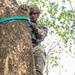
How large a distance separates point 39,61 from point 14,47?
811 mm

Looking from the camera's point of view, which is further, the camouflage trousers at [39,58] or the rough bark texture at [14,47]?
the camouflage trousers at [39,58]

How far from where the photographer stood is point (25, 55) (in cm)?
170

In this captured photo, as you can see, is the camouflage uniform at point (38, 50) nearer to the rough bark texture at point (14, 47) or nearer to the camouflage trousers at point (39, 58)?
the camouflage trousers at point (39, 58)

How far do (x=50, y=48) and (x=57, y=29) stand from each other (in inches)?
104

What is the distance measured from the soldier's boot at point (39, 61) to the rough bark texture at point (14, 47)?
632 millimetres

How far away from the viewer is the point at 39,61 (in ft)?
8.11

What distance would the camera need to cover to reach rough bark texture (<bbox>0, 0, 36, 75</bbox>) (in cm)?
162

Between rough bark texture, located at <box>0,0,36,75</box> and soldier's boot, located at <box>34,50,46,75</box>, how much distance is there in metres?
0.63

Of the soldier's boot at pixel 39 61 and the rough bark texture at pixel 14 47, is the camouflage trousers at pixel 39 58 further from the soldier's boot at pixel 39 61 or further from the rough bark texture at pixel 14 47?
the rough bark texture at pixel 14 47

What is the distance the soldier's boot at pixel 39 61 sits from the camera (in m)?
2.37

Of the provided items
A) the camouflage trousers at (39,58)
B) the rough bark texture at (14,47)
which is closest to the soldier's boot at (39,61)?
the camouflage trousers at (39,58)

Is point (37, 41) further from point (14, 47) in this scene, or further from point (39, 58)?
point (14, 47)

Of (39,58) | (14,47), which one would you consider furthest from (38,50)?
(14,47)

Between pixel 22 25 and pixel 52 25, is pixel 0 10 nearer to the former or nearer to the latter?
pixel 22 25
